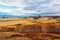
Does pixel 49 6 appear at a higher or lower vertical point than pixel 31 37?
higher

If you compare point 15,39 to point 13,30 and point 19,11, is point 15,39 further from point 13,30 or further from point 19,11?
point 19,11

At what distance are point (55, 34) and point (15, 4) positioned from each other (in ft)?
2.39

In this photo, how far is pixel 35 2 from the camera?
2053mm

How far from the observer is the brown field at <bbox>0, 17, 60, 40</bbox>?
1.98 metres

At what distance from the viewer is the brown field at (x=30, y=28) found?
6.50ft

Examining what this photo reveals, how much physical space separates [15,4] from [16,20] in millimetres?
240

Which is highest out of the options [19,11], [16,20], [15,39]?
[19,11]

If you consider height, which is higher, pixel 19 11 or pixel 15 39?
pixel 19 11

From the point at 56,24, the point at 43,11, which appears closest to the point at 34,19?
the point at 43,11

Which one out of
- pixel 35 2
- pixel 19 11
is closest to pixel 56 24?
pixel 35 2

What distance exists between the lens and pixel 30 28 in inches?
79.3

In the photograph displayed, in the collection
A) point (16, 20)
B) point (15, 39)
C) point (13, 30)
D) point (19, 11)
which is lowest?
point (15, 39)

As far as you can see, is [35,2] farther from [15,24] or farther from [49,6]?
[15,24]

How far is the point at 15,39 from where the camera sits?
6.55 ft
